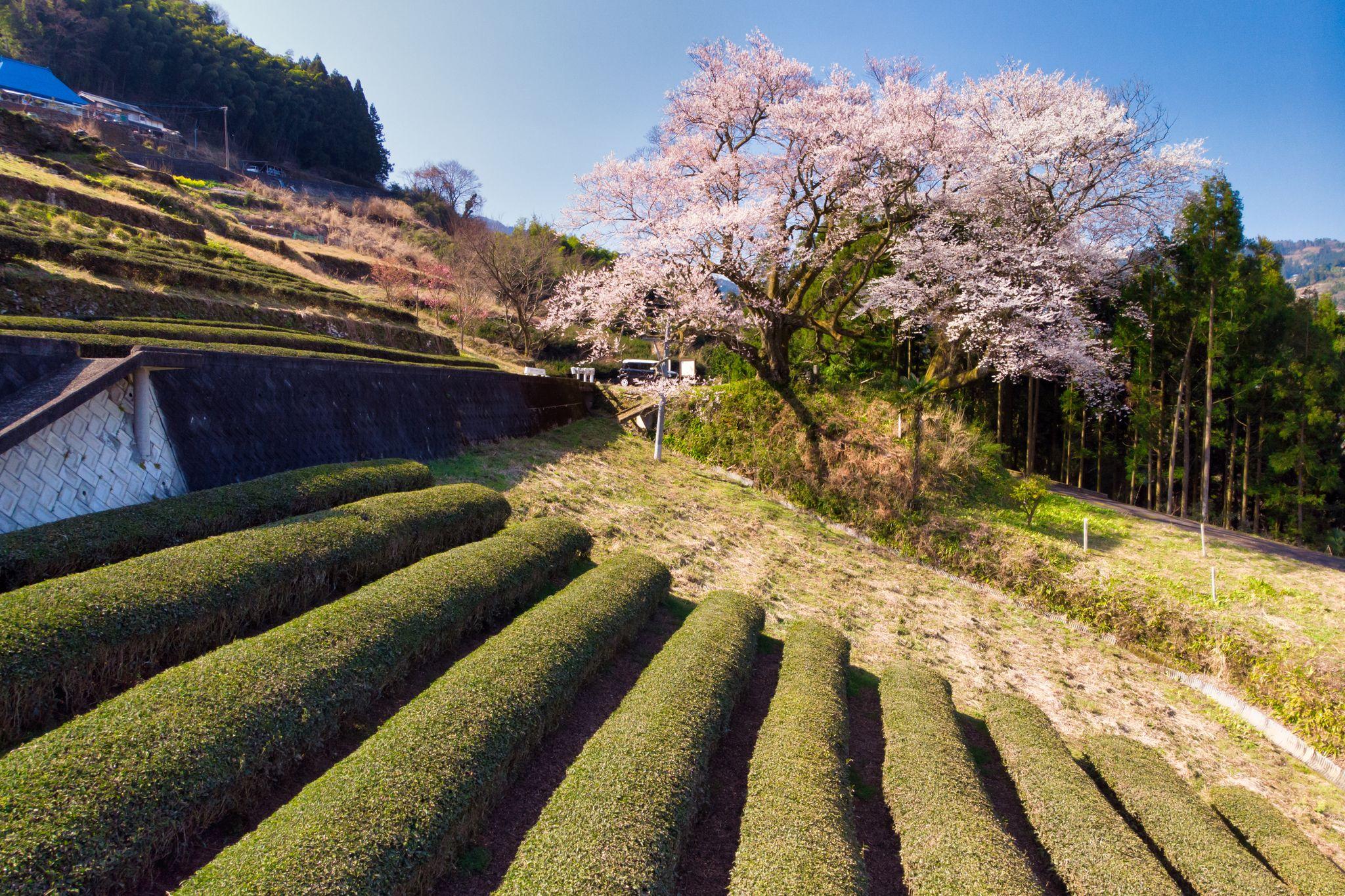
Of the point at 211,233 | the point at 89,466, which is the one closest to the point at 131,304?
the point at 89,466

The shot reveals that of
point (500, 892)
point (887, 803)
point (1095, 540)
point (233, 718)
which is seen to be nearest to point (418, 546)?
point (233, 718)

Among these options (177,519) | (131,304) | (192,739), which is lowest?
(192,739)

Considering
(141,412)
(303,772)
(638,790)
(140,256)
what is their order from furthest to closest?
(140,256)
(141,412)
(303,772)
(638,790)

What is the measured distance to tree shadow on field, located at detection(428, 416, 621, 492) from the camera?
994 cm

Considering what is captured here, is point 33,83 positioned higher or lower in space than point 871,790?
higher

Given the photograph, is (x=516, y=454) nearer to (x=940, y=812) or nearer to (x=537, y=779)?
(x=537, y=779)

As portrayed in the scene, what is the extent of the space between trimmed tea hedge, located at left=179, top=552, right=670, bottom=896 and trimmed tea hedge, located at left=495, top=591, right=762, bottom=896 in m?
0.43

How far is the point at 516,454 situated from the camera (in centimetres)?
1241

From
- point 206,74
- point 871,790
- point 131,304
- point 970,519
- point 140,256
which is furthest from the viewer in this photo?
point 206,74

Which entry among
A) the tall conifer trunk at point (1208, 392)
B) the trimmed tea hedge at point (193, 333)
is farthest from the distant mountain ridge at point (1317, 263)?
the trimmed tea hedge at point (193, 333)

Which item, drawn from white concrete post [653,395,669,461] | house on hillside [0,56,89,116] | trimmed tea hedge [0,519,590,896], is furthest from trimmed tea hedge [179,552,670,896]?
house on hillside [0,56,89,116]

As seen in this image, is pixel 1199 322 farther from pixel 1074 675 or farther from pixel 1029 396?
pixel 1074 675

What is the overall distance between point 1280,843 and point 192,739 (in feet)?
24.9

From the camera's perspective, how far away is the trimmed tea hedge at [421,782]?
2754 mm
